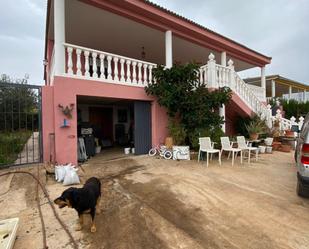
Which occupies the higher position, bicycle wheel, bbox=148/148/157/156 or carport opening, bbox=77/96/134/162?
carport opening, bbox=77/96/134/162

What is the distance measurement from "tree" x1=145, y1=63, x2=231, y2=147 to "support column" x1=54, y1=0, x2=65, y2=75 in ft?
9.82

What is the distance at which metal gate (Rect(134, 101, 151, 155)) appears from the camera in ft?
24.6

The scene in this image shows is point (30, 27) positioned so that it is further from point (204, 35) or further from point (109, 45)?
point (204, 35)

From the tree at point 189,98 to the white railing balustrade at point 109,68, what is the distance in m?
0.45

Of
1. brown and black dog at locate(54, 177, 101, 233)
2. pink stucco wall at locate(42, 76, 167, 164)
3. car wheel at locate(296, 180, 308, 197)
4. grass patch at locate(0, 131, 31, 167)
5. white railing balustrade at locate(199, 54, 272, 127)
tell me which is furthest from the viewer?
white railing balustrade at locate(199, 54, 272, 127)

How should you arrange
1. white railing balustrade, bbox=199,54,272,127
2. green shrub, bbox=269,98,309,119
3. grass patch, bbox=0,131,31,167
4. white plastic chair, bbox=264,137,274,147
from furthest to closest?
1. green shrub, bbox=269,98,309,119
2. white plastic chair, bbox=264,137,274,147
3. white railing balustrade, bbox=199,54,272,127
4. grass patch, bbox=0,131,31,167

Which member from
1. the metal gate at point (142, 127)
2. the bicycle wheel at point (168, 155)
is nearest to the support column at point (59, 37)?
the metal gate at point (142, 127)

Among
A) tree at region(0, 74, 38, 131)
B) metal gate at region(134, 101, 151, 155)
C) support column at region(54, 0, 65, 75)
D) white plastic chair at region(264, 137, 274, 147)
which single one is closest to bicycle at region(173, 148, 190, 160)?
metal gate at region(134, 101, 151, 155)

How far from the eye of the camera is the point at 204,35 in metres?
8.77

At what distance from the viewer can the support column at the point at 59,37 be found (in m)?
5.56

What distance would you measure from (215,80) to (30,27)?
1025cm

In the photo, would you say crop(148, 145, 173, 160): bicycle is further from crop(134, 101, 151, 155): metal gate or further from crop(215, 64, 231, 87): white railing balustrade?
crop(215, 64, 231, 87): white railing balustrade

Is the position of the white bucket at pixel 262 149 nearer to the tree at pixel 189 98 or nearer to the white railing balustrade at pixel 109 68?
the tree at pixel 189 98

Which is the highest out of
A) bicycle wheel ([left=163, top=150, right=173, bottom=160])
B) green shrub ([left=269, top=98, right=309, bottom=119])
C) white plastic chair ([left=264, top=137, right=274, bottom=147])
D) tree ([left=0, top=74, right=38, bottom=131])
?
green shrub ([left=269, top=98, right=309, bottom=119])
